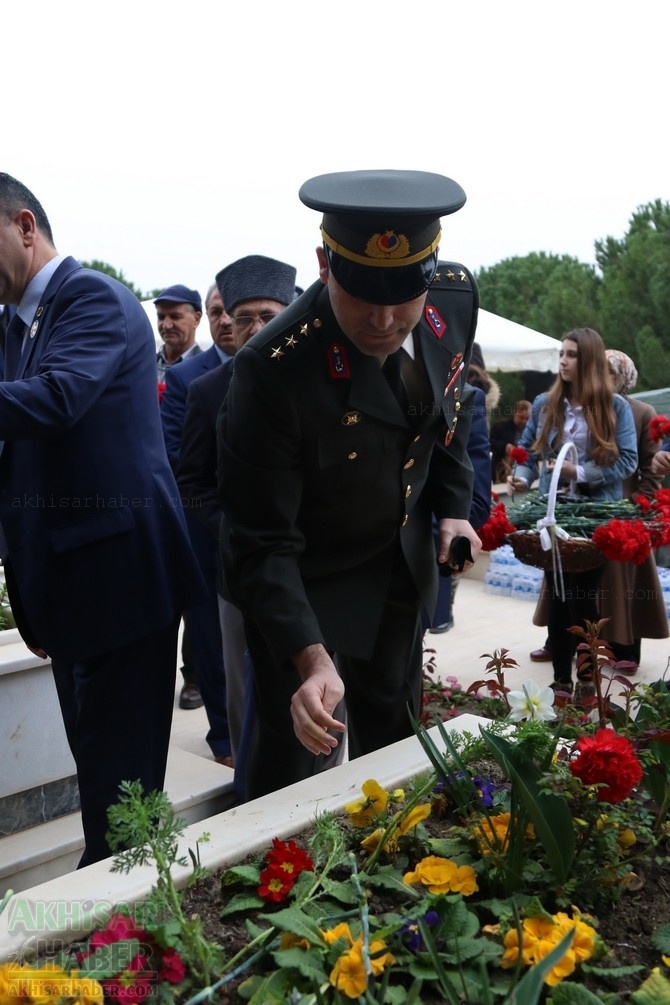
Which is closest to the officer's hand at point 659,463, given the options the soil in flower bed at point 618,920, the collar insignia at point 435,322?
the collar insignia at point 435,322

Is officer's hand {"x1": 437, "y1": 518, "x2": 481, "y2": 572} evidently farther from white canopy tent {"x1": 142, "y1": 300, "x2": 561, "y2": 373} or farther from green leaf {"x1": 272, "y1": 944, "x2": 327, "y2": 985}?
white canopy tent {"x1": 142, "y1": 300, "x2": 561, "y2": 373}

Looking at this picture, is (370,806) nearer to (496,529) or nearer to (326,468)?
(326,468)

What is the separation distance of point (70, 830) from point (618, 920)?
215 cm

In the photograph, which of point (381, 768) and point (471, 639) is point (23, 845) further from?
point (471, 639)

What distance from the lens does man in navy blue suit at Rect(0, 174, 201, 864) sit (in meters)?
2.28

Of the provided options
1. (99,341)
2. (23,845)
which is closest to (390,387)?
(99,341)

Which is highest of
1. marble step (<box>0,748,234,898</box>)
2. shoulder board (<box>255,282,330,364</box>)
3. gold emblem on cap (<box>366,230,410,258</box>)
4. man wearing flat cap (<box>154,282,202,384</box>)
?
gold emblem on cap (<box>366,230,410,258</box>)

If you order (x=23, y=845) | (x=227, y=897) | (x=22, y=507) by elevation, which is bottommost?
(x=23, y=845)

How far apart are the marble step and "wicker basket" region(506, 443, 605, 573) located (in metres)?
1.63

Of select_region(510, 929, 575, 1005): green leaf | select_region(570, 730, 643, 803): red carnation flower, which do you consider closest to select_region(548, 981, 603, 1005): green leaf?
select_region(510, 929, 575, 1005): green leaf

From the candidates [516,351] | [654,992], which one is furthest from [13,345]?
[516,351]

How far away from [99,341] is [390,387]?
2.29 ft

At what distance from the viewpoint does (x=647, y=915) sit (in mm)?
1565

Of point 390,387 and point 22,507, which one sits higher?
point 390,387
